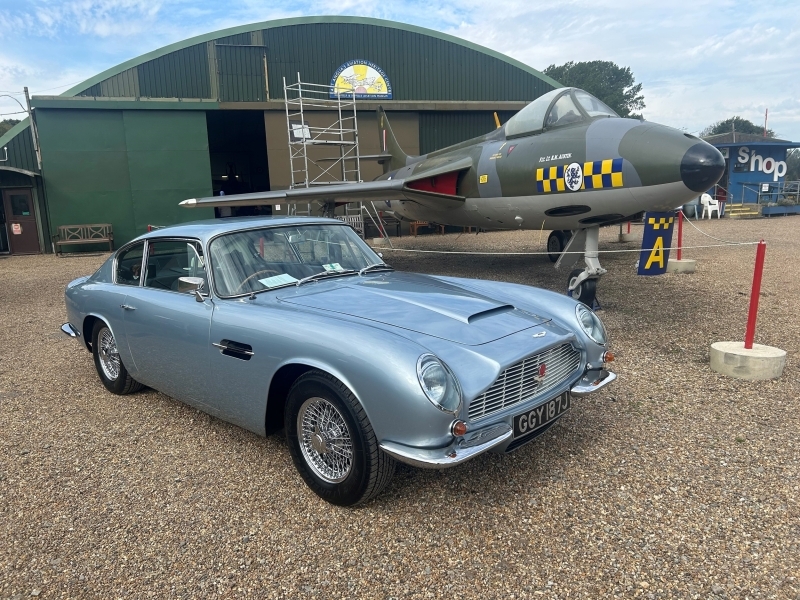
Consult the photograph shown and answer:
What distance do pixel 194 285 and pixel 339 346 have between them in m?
1.40

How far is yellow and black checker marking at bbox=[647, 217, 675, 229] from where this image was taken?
6.73m

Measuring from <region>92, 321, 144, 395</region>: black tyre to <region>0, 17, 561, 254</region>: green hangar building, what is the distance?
585 inches

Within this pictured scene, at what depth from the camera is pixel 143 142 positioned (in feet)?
57.8

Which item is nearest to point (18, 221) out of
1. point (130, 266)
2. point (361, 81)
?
point (361, 81)

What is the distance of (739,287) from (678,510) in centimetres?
715

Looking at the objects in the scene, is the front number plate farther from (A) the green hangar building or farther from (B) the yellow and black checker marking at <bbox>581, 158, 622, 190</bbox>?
(A) the green hangar building

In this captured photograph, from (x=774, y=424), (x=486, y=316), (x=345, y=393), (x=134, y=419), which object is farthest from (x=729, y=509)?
(x=134, y=419)

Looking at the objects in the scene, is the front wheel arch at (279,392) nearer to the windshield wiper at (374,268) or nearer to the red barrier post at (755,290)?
the windshield wiper at (374,268)

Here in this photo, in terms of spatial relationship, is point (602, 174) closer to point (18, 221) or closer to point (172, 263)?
point (172, 263)

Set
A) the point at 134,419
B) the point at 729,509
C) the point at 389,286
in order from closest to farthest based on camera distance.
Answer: the point at 729,509, the point at 389,286, the point at 134,419

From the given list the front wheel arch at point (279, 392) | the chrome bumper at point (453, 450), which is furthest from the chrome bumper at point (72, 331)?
the chrome bumper at point (453, 450)

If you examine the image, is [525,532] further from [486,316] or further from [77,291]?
[77,291]

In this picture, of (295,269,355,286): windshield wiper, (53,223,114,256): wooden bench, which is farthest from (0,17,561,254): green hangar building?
(295,269,355,286): windshield wiper

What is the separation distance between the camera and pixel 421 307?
3.13 metres
